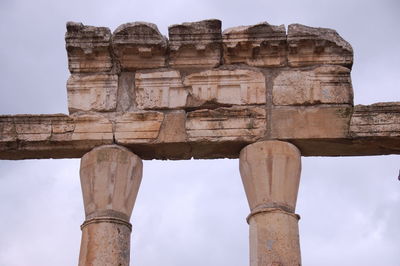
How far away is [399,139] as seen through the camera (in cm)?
1055

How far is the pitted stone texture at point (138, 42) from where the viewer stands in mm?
10969

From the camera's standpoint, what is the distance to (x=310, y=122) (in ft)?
35.0

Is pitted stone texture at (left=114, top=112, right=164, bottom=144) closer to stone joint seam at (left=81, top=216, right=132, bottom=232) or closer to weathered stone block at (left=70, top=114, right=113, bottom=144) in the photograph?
weathered stone block at (left=70, top=114, right=113, bottom=144)

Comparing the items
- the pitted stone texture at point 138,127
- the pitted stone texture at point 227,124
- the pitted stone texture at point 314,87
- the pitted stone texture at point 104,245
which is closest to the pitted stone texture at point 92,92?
the pitted stone texture at point 138,127

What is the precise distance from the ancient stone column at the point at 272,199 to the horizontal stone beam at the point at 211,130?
244 millimetres

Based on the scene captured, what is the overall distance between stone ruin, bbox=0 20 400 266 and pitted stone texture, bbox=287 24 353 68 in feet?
0.04

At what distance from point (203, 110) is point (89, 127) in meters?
1.50

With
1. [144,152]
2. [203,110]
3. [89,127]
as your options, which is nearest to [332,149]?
[203,110]

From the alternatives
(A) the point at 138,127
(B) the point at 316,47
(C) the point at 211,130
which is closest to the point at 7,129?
(A) the point at 138,127

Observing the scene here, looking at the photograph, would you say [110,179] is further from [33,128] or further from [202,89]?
[202,89]

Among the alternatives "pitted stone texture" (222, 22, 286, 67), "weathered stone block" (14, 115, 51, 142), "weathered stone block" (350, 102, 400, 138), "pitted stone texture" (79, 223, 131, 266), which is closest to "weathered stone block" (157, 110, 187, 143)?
"pitted stone texture" (222, 22, 286, 67)

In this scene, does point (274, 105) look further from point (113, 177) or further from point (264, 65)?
point (113, 177)

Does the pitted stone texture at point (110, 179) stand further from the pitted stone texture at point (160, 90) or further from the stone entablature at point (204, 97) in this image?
the pitted stone texture at point (160, 90)

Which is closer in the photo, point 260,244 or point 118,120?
point 260,244
